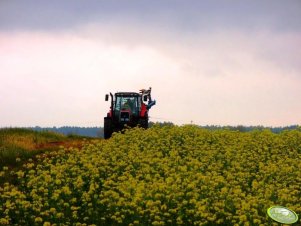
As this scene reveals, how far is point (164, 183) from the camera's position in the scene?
58.6 ft

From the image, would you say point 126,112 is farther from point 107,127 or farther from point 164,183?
point 164,183

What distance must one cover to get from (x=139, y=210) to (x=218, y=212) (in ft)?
7.13

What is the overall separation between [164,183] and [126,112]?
692 inches

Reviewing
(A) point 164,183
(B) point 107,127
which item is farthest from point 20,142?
(A) point 164,183

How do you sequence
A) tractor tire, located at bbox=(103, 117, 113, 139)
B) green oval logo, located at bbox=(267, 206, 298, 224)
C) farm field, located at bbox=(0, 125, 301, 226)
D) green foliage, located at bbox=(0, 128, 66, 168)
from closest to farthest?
green oval logo, located at bbox=(267, 206, 298, 224) < farm field, located at bbox=(0, 125, 301, 226) < green foliage, located at bbox=(0, 128, 66, 168) < tractor tire, located at bbox=(103, 117, 113, 139)

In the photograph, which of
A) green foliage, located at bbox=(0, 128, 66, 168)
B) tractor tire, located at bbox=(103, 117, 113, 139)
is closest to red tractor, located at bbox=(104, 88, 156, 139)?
tractor tire, located at bbox=(103, 117, 113, 139)

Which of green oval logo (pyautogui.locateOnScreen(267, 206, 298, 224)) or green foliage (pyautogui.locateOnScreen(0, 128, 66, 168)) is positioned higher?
green foliage (pyautogui.locateOnScreen(0, 128, 66, 168))

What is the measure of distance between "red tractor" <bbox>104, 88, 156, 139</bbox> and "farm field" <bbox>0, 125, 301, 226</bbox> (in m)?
4.47

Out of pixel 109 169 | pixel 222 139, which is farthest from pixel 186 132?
pixel 109 169

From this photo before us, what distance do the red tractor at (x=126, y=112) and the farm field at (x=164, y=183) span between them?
4466mm

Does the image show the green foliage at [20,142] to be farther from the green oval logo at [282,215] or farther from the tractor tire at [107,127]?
the green oval logo at [282,215]

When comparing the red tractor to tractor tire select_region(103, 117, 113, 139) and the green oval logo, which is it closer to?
tractor tire select_region(103, 117, 113, 139)

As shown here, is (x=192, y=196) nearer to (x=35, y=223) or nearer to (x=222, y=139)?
(x=35, y=223)

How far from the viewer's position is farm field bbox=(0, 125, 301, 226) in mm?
15914
